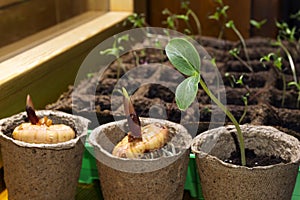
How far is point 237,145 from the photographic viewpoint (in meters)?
1.07

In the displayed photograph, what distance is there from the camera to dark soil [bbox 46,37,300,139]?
4.24 feet

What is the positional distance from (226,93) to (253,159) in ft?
1.37

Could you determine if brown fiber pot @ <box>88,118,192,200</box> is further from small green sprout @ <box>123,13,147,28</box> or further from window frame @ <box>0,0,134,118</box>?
small green sprout @ <box>123,13,147,28</box>

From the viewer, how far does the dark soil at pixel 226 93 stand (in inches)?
50.9

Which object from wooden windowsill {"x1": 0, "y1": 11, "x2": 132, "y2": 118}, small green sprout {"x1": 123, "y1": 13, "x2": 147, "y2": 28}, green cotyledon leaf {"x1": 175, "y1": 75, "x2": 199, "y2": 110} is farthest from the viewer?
small green sprout {"x1": 123, "y1": 13, "x2": 147, "y2": 28}

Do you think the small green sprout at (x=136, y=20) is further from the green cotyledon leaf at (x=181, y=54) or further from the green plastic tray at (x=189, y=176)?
the green cotyledon leaf at (x=181, y=54)

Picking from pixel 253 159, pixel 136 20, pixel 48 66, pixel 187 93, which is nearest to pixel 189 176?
pixel 253 159

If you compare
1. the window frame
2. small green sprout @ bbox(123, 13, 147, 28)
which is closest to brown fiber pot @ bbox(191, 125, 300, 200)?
the window frame

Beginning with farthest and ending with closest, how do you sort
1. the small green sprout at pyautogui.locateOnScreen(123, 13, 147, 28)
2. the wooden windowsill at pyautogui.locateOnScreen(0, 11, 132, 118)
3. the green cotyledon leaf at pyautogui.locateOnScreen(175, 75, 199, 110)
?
the small green sprout at pyautogui.locateOnScreen(123, 13, 147, 28) < the wooden windowsill at pyautogui.locateOnScreen(0, 11, 132, 118) < the green cotyledon leaf at pyautogui.locateOnScreen(175, 75, 199, 110)

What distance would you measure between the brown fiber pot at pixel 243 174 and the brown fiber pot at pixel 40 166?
232 millimetres

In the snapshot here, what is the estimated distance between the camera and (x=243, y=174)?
37.0 inches

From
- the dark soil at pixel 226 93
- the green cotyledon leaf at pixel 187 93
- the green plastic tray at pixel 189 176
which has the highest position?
the green cotyledon leaf at pixel 187 93

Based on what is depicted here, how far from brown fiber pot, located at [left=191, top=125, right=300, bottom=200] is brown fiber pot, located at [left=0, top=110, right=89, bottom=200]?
23 centimetres

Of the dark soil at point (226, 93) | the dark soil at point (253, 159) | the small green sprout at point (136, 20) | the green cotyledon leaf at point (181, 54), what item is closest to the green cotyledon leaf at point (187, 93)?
the green cotyledon leaf at point (181, 54)
